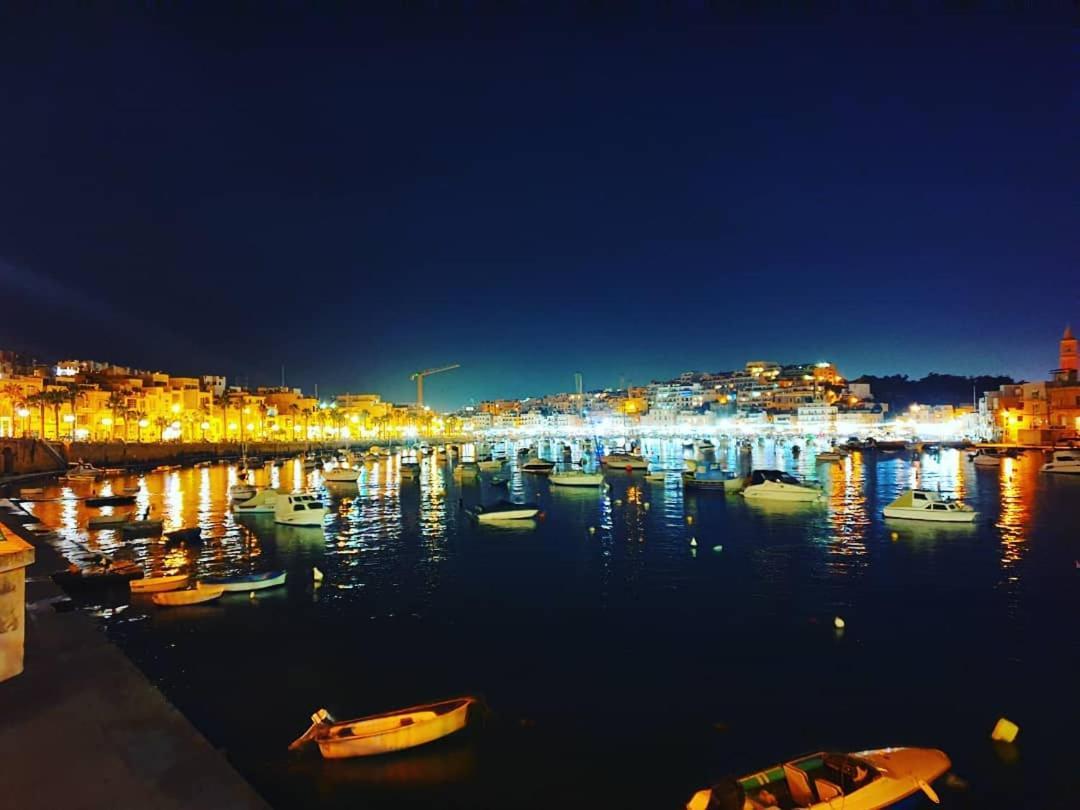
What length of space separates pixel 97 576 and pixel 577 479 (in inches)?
1719

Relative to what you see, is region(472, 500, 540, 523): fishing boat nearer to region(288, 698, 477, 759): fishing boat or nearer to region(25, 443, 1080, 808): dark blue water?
region(25, 443, 1080, 808): dark blue water

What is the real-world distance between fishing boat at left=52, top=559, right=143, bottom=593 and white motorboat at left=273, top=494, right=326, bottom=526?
1293 cm

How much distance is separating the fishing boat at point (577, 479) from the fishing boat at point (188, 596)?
42.6 m

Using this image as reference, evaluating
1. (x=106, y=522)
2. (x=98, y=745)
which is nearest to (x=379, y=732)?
(x=98, y=745)

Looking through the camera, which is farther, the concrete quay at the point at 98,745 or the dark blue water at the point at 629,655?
the dark blue water at the point at 629,655

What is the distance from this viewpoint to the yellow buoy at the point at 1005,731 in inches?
494

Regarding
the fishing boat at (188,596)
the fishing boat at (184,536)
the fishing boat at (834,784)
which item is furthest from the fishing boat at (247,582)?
the fishing boat at (834,784)

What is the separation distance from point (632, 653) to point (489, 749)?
6.05m

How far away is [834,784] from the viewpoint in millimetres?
9695

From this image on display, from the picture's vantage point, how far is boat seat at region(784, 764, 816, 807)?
9.46m

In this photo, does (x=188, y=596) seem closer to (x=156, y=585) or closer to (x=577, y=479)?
(x=156, y=585)

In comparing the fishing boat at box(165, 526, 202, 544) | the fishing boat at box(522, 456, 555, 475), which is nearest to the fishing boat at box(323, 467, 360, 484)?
the fishing boat at box(522, 456, 555, 475)

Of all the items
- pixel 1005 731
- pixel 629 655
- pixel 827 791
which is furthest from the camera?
pixel 629 655

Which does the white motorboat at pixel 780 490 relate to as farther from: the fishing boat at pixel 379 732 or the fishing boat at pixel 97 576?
the fishing boat at pixel 379 732
